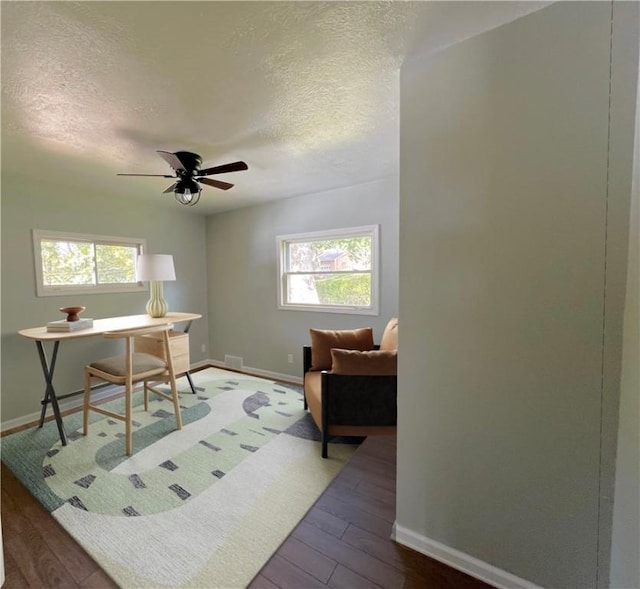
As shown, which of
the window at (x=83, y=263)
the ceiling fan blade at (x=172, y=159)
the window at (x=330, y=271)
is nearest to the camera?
the ceiling fan blade at (x=172, y=159)

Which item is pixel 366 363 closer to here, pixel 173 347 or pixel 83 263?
pixel 173 347

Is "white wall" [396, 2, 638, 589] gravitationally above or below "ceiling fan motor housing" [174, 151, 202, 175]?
below

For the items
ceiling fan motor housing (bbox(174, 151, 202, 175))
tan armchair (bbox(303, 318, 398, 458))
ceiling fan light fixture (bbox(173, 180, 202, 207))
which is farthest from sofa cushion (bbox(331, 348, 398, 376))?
ceiling fan motor housing (bbox(174, 151, 202, 175))

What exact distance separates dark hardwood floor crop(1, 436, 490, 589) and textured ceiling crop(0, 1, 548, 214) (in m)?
2.27

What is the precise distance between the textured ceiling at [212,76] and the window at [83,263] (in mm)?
776

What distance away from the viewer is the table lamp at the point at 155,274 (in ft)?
9.07

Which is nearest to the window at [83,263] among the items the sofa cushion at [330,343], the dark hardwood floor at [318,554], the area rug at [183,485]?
the area rug at [183,485]

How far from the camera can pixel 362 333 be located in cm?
276

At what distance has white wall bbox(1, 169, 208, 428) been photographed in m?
2.59

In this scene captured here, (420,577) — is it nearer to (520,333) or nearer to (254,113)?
(520,333)

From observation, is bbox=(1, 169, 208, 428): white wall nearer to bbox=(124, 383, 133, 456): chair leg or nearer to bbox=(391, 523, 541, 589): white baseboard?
bbox=(124, 383, 133, 456): chair leg

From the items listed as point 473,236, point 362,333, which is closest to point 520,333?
point 473,236

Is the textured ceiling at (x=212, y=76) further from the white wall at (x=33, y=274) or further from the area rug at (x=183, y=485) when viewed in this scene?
the area rug at (x=183, y=485)

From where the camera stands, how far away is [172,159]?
1.86 m
